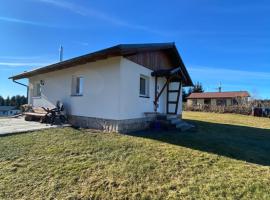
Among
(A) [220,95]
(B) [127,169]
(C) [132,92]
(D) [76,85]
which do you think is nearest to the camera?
(B) [127,169]

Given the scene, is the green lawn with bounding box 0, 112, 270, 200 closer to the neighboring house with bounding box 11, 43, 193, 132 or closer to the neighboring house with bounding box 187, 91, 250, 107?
the neighboring house with bounding box 11, 43, 193, 132

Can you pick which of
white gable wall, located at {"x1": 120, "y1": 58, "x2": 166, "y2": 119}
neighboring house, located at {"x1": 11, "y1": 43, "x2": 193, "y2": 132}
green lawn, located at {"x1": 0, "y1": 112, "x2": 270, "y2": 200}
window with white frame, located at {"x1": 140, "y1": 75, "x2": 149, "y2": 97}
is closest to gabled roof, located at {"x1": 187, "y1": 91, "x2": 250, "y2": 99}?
neighboring house, located at {"x1": 11, "y1": 43, "x2": 193, "y2": 132}

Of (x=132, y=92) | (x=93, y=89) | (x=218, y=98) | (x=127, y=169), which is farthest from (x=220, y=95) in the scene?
(x=127, y=169)

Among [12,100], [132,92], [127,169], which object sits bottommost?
[127,169]

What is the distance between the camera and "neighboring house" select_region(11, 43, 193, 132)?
8156mm

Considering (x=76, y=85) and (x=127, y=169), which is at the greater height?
(x=76, y=85)

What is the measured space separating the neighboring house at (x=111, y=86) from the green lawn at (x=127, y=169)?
2.17 m

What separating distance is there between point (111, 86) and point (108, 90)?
24cm

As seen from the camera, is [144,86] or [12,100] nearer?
[144,86]

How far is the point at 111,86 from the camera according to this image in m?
8.34

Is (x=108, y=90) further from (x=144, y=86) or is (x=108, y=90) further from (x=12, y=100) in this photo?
(x=12, y=100)

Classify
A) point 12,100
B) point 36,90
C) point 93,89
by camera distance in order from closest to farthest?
point 93,89 → point 36,90 → point 12,100

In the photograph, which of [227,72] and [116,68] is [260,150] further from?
[227,72]

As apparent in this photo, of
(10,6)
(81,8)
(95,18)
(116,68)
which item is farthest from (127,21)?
(10,6)
